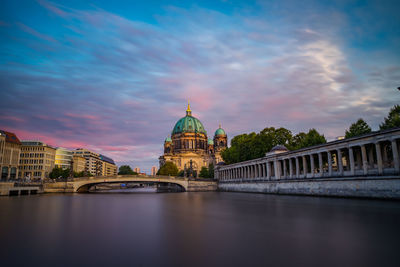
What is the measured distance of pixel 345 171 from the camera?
3378cm

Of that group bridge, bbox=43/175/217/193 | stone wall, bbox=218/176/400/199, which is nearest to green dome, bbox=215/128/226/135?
bridge, bbox=43/175/217/193

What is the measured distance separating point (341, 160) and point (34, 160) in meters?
102

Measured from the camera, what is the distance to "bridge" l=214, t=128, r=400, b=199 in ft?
88.3

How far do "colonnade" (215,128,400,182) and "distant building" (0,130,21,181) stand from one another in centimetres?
6478

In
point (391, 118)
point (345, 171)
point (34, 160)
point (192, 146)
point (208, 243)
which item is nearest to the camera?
point (208, 243)

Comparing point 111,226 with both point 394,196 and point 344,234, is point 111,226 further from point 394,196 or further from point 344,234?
point 394,196

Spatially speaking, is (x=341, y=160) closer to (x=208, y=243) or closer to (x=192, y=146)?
(x=208, y=243)

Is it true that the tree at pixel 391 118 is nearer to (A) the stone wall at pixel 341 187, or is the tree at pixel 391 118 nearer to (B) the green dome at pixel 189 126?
(A) the stone wall at pixel 341 187

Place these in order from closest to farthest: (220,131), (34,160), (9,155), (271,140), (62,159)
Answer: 1. (271,140)
2. (9,155)
3. (34,160)
4. (62,159)
5. (220,131)

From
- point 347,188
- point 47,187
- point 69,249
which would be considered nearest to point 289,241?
point 69,249

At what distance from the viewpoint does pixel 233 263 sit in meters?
8.38

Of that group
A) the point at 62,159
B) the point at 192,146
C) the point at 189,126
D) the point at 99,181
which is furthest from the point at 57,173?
the point at 189,126

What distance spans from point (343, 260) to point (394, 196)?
21586 mm

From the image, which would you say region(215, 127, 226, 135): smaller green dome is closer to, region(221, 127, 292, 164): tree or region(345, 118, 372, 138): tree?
region(221, 127, 292, 164): tree
